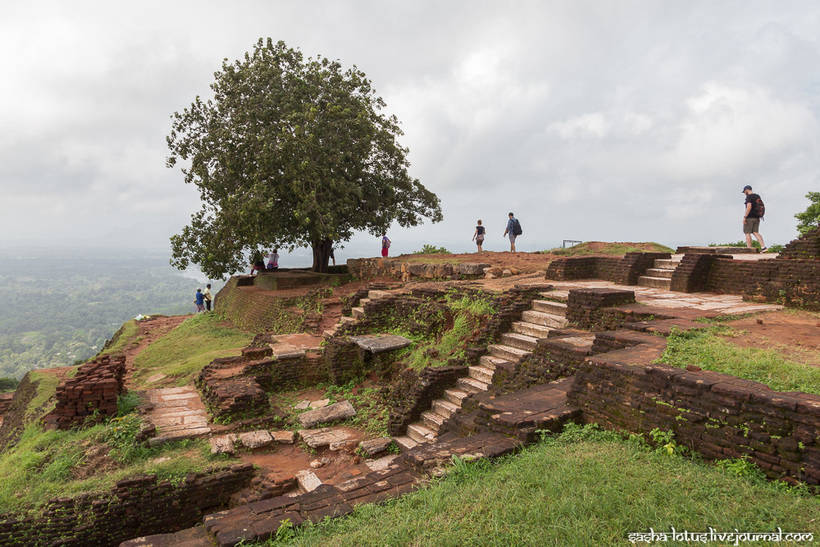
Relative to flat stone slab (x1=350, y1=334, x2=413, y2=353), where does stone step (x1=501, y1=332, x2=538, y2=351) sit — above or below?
above

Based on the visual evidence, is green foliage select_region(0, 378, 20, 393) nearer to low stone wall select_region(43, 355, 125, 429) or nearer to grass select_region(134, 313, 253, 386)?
grass select_region(134, 313, 253, 386)

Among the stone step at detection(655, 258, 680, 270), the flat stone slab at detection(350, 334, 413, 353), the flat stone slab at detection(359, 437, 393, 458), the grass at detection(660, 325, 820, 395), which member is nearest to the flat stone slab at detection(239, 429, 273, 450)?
the flat stone slab at detection(359, 437, 393, 458)

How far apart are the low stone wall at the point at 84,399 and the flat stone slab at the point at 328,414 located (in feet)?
10.3

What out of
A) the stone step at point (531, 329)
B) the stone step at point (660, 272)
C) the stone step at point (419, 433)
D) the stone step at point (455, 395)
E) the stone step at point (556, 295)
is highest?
the stone step at point (660, 272)

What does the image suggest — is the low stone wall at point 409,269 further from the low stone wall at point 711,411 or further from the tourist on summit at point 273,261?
the low stone wall at point 711,411

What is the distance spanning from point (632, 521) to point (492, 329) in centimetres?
513

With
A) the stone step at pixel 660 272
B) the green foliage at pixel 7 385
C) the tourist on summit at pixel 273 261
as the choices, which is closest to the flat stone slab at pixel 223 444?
the stone step at pixel 660 272

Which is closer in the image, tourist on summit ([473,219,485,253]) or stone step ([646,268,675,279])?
stone step ([646,268,675,279])

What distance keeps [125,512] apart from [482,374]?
16.5ft

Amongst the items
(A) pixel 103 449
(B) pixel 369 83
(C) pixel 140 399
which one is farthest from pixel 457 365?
(B) pixel 369 83

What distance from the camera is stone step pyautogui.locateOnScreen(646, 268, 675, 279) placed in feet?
32.6

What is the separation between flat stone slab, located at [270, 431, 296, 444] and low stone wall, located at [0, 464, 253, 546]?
1121mm

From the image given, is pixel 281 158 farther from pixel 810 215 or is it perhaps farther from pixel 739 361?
pixel 810 215

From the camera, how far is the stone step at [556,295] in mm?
8253
